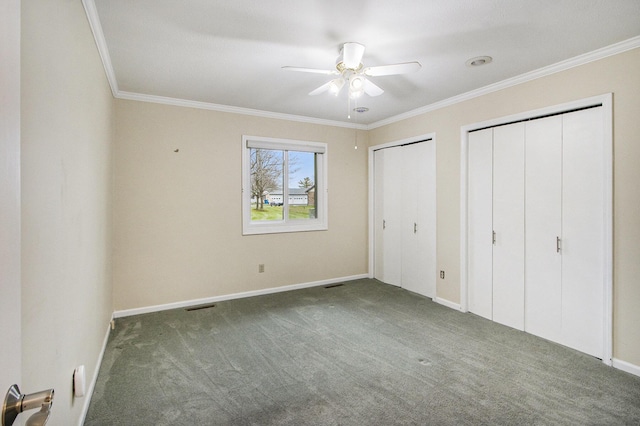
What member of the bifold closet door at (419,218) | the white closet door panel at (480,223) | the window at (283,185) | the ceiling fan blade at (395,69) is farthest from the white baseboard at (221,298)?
the ceiling fan blade at (395,69)

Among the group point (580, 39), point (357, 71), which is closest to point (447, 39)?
point (357, 71)

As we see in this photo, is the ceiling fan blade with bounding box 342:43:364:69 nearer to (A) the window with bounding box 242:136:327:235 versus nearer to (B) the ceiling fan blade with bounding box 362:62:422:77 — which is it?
(B) the ceiling fan blade with bounding box 362:62:422:77

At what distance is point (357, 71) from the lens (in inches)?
107

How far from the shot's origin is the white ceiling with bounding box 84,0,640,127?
213cm

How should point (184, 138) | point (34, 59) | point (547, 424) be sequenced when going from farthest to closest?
1. point (184, 138)
2. point (547, 424)
3. point (34, 59)

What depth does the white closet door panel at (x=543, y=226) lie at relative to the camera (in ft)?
10.1

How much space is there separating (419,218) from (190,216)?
9.94 feet

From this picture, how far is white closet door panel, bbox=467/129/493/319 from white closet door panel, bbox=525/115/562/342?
397 mm

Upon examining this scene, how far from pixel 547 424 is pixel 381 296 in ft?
8.48

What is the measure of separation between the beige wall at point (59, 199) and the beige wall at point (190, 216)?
1.32 meters

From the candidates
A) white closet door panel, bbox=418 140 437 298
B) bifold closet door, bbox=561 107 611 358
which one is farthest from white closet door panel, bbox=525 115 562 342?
white closet door panel, bbox=418 140 437 298

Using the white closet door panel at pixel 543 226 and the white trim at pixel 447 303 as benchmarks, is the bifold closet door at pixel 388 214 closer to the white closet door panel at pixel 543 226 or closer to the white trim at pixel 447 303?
the white trim at pixel 447 303

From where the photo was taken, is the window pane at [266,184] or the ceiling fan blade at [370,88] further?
the window pane at [266,184]

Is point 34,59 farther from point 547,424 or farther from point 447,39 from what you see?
point 547,424
